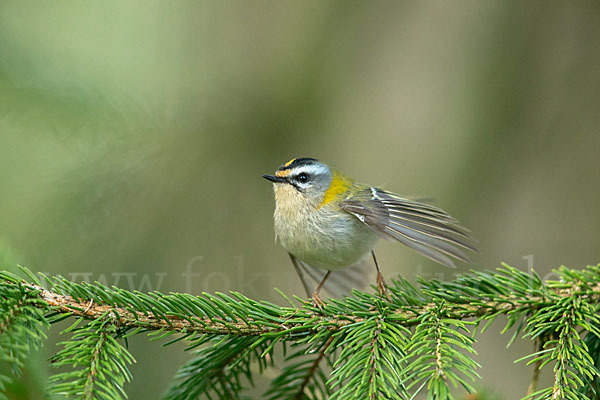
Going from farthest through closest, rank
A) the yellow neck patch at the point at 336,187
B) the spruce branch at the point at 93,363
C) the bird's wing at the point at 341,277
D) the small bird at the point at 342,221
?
the bird's wing at the point at 341,277
the yellow neck patch at the point at 336,187
the small bird at the point at 342,221
the spruce branch at the point at 93,363

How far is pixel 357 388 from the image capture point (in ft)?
3.89

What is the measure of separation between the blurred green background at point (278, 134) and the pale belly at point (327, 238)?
109 cm

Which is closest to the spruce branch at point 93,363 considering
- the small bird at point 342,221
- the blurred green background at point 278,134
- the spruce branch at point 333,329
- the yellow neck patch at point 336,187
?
the spruce branch at point 333,329

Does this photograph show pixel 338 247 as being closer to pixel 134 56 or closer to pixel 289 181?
pixel 289 181

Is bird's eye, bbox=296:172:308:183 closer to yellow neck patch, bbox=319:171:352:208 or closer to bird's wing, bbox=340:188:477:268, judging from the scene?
yellow neck patch, bbox=319:171:352:208

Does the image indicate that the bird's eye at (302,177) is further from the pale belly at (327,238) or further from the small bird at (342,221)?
the pale belly at (327,238)

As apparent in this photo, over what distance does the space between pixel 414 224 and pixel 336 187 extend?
0.55 meters

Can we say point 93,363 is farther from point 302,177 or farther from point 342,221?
point 302,177

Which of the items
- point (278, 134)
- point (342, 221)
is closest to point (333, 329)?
point (342, 221)

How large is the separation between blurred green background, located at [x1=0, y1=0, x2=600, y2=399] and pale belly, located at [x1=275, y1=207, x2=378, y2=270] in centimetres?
109

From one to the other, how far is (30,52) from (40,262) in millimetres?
1047

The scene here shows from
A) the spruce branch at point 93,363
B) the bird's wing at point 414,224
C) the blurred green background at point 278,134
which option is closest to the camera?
the spruce branch at point 93,363

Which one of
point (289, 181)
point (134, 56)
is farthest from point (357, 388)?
point (134, 56)

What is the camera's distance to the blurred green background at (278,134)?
270 cm
